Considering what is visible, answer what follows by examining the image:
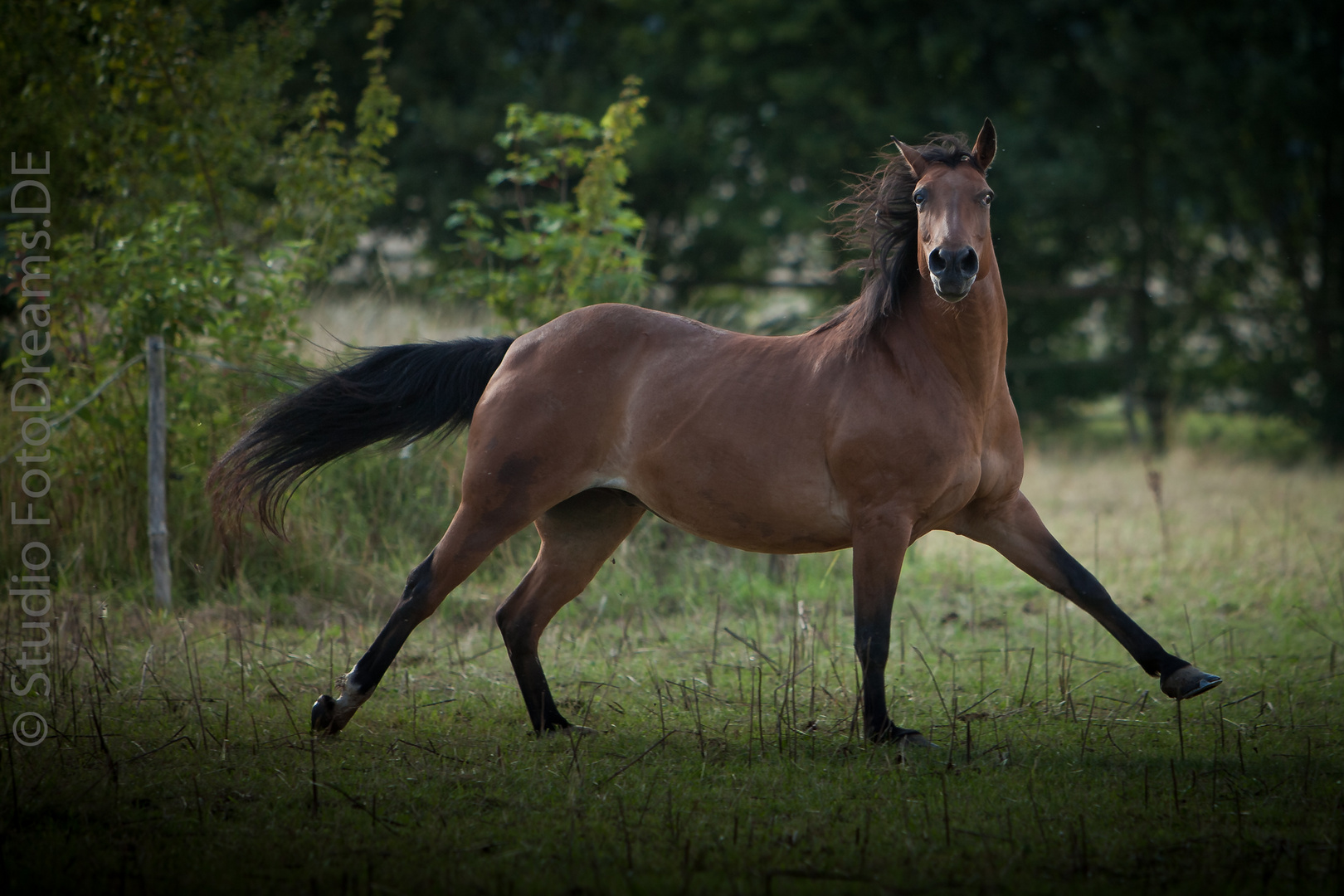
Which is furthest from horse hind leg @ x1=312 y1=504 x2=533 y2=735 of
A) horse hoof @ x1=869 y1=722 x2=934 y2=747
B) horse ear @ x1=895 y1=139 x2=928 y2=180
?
horse ear @ x1=895 y1=139 x2=928 y2=180

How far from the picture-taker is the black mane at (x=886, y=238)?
4250mm

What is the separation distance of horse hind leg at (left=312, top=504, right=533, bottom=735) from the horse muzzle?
1917 millimetres

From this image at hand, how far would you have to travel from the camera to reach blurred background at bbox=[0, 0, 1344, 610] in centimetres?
689

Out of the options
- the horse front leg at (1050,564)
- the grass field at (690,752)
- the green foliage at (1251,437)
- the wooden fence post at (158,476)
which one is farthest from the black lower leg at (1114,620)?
the green foliage at (1251,437)

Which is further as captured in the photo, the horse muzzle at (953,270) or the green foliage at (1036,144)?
the green foliage at (1036,144)

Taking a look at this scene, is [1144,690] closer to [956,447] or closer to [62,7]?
[956,447]

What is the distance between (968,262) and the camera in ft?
12.3

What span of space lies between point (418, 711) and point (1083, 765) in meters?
2.78

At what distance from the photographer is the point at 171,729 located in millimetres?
4234

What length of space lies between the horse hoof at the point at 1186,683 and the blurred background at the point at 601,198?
4291mm

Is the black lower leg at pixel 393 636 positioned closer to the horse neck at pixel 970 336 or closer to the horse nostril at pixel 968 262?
the horse neck at pixel 970 336

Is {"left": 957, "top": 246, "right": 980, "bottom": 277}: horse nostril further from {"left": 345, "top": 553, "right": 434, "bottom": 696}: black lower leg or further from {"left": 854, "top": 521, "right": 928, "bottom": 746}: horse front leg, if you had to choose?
{"left": 345, "top": 553, "right": 434, "bottom": 696}: black lower leg

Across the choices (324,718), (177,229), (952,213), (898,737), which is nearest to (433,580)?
(324,718)

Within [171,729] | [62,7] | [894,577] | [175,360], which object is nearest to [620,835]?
[894,577]
